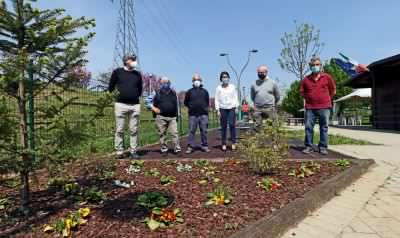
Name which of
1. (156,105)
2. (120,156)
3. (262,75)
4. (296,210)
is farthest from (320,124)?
(296,210)

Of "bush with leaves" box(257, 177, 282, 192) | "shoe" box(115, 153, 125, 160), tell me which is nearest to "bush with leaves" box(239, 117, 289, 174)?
"bush with leaves" box(257, 177, 282, 192)

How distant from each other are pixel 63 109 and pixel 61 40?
0.56m

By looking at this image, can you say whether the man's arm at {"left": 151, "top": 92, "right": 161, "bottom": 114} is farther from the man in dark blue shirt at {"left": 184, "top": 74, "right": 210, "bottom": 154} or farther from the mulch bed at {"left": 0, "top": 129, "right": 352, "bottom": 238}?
the mulch bed at {"left": 0, "top": 129, "right": 352, "bottom": 238}

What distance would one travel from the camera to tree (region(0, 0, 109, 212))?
2666mm

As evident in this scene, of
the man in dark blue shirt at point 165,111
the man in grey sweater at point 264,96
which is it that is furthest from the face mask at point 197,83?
the man in grey sweater at point 264,96

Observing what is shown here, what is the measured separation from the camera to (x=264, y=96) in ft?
23.1

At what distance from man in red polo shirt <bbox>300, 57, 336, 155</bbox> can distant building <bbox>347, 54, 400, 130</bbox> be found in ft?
37.0

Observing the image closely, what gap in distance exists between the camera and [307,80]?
23.6 ft

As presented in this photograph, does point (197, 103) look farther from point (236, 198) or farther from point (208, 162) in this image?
point (236, 198)

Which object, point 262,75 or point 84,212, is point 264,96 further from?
point 84,212

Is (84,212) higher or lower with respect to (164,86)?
lower

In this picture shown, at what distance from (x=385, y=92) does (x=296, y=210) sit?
1967 centimetres

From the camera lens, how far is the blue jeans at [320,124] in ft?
23.0

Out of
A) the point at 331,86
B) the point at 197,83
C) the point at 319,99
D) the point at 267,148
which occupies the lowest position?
the point at 267,148
